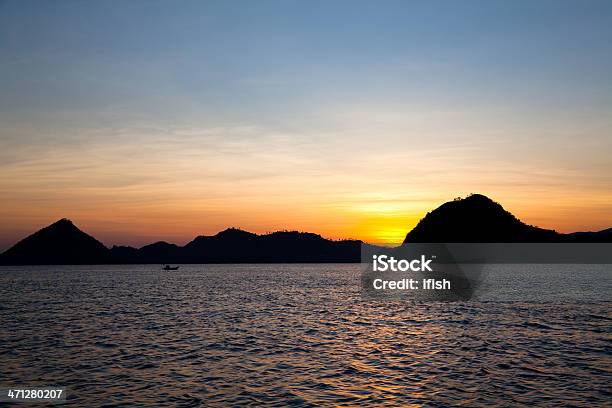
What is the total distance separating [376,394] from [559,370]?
13721mm

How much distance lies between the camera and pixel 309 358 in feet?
121

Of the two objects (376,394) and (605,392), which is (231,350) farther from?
(605,392)

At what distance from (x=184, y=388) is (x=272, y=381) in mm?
5177

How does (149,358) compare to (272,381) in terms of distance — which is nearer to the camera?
(272,381)

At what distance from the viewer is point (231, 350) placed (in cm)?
4038

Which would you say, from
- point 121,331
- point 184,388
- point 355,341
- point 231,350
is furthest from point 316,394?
point 121,331

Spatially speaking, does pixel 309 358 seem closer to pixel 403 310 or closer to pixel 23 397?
pixel 23 397

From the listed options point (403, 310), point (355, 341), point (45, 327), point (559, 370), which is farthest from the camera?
point (403, 310)

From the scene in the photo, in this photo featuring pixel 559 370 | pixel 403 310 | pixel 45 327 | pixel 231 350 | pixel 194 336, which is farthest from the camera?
pixel 403 310

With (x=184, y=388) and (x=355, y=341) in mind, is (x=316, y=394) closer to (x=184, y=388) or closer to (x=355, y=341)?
(x=184, y=388)

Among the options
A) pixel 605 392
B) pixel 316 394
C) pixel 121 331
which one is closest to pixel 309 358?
pixel 316 394

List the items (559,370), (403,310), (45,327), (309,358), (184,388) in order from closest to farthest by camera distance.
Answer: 1. (184,388)
2. (559,370)
3. (309,358)
4. (45,327)
5. (403,310)

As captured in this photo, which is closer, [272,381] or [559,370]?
[272,381]

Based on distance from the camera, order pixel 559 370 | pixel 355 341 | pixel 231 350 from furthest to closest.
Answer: pixel 355 341 → pixel 231 350 → pixel 559 370
